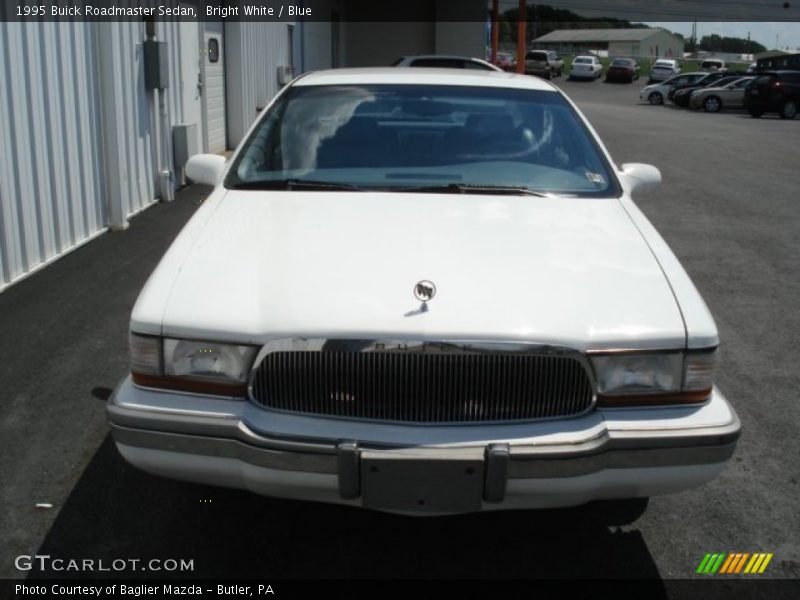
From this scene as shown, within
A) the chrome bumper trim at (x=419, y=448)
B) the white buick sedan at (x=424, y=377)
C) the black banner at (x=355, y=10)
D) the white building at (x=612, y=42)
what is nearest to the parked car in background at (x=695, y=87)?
the black banner at (x=355, y=10)

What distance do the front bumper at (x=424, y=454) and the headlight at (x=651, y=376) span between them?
0.05 m

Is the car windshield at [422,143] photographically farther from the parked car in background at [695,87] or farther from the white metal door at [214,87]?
the parked car in background at [695,87]

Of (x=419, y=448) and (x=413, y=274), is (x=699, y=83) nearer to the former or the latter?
(x=413, y=274)

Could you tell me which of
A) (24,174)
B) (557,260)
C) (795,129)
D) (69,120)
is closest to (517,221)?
(557,260)

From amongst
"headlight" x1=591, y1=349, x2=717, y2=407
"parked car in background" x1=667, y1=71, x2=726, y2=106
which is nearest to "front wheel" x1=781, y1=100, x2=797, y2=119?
"parked car in background" x1=667, y1=71, x2=726, y2=106

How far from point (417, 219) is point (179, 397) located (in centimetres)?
116

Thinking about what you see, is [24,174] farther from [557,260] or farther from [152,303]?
[557,260]

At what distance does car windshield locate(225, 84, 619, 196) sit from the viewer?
12.4ft

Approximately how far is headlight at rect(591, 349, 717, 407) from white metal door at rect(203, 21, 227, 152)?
9230 millimetres

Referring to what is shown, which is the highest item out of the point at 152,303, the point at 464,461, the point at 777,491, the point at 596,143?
the point at 596,143

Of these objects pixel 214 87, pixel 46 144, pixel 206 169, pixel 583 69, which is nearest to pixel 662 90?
pixel 583 69

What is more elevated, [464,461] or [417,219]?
[417,219]

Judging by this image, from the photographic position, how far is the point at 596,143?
13.5 feet

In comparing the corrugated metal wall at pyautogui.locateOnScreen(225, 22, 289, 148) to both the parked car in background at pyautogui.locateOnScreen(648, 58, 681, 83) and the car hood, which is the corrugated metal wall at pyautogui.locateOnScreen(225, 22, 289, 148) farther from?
the parked car in background at pyautogui.locateOnScreen(648, 58, 681, 83)
